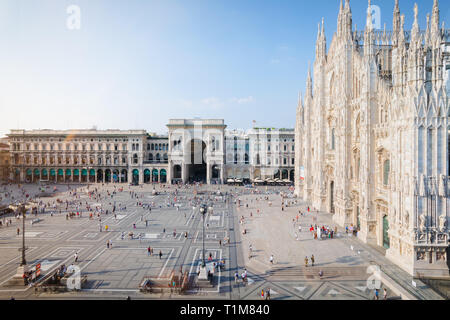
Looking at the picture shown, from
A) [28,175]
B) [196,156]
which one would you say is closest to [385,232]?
[196,156]

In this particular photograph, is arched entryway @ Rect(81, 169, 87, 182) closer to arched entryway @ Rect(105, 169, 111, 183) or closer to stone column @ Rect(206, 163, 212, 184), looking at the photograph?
arched entryway @ Rect(105, 169, 111, 183)

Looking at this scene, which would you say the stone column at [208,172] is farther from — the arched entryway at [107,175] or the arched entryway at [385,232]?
the arched entryway at [385,232]

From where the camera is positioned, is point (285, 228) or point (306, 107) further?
point (306, 107)

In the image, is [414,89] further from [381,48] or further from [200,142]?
[200,142]

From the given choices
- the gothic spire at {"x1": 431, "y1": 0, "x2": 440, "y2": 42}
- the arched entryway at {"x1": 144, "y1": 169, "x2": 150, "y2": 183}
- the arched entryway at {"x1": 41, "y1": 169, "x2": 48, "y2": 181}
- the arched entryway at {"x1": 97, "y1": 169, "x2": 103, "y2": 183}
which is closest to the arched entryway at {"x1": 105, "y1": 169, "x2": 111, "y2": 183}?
the arched entryway at {"x1": 97, "y1": 169, "x2": 103, "y2": 183}

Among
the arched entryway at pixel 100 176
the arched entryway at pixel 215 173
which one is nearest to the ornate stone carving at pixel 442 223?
the arched entryway at pixel 215 173
